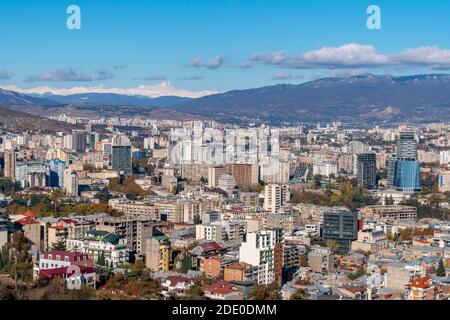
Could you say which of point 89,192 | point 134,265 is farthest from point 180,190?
point 134,265

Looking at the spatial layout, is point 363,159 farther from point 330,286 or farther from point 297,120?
point 297,120

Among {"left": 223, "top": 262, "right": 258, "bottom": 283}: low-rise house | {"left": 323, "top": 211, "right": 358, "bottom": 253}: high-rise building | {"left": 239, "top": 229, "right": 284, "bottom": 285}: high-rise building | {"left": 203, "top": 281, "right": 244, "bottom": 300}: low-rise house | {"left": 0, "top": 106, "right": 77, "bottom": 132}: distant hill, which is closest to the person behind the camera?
{"left": 203, "top": 281, "right": 244, "bottom": 300}: low-rise house

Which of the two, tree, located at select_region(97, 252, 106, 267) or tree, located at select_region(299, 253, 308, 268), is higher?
tree, located at select_region(97, 252, 106, 267)

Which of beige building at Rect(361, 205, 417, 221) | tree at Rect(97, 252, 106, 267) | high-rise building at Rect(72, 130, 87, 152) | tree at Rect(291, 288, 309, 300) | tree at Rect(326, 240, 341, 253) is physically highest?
high-rise building at Rect(72, 130, 87, 152)

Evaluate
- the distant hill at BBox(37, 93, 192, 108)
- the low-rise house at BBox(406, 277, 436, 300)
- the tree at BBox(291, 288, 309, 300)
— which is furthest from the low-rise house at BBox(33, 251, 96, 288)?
the distant hill at BBox(37, 93, 192, 108)

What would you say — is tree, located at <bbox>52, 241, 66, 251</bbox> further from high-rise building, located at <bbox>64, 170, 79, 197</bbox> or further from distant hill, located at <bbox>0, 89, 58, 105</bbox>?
A: distant hill, located at <bbox>0, 89, 58, 105</bbox>

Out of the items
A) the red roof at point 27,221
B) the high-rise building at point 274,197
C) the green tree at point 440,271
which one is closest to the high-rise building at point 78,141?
the high-rise building at point 274,197

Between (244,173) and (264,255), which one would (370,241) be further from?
(244,173)
